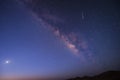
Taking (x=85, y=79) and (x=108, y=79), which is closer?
(x=108, y=79)

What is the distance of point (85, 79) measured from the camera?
312ft

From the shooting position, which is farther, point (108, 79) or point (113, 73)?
point (113, 73)

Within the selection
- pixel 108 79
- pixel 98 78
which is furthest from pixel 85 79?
pixel 108 79

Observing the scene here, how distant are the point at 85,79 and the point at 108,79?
1432 centimetres

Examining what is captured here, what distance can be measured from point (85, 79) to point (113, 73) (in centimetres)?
1044

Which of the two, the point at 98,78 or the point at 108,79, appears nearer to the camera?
the point at 108,79

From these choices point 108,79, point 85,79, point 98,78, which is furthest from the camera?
point 85,79

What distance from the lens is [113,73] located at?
3647 inches

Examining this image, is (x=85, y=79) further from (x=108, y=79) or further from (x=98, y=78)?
(x=108, y=79)

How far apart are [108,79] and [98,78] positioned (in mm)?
6562

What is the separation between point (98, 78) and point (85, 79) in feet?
25.6

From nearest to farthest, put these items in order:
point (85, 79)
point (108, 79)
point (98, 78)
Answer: point (108, 79) → point (98, 78) → point (85, 79)

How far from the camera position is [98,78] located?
8844 centimetres
